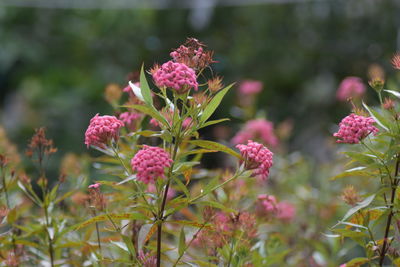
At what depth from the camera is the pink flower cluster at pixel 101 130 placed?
3.20 feet

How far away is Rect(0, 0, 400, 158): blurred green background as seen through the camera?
14.1ft

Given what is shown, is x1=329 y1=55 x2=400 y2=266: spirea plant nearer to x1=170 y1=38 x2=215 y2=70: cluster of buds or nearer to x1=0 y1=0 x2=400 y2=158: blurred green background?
x1=170 y1=38 x2=215 y2=70: cluster of buds

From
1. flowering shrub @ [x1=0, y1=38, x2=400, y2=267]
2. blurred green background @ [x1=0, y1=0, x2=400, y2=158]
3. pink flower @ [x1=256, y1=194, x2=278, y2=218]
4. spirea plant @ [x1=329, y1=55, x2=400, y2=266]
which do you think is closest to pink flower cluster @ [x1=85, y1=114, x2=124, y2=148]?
flowering shrub @ [x1=0, y1=38, x2=400, y2=267]

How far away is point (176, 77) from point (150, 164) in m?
0.15

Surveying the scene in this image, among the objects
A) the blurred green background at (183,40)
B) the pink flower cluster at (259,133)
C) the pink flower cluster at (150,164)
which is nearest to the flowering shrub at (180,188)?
the pink flower cluster at (150,164)

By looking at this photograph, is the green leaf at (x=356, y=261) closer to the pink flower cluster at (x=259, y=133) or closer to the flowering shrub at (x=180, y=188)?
the flowering shrub at (x=180, y=188)

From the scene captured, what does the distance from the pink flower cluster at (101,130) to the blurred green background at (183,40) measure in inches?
123

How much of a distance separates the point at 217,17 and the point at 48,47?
1.49 m

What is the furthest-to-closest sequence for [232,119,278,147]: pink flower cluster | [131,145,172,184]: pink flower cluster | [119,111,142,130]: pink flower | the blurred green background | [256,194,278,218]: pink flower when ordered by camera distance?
the blurred green background → [232,119,278,147]: pink flower cluster → [256,194,278,218]: pink flower → [119,111,142,130]: pink flower → [131,145,172,184]: pink flower cluster

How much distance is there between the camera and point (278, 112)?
441 centimetres

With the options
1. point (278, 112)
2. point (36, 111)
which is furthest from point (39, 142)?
point (36, 111)

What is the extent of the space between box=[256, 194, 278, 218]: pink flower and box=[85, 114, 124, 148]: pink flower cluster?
49 cm

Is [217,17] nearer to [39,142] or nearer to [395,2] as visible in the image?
[395,2]

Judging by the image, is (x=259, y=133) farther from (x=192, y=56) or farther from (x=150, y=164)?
(x=150, y=164)
